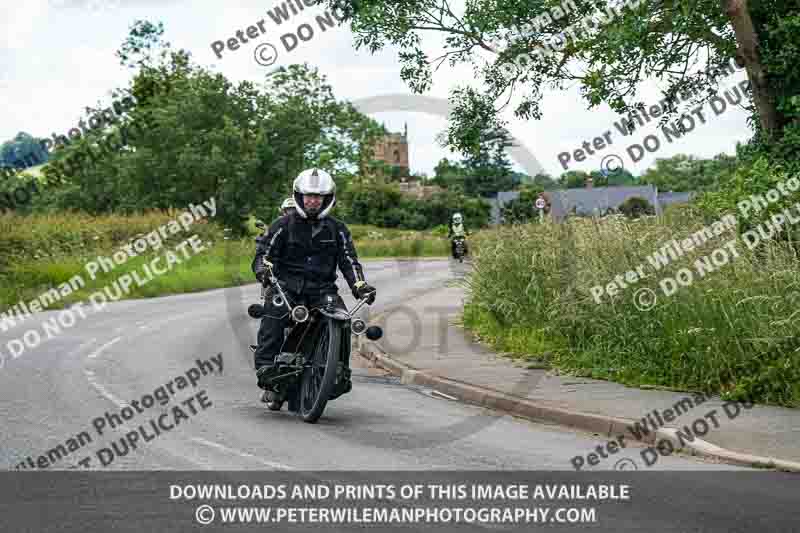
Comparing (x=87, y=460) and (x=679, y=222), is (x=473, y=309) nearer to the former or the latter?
(x=679, y=222)

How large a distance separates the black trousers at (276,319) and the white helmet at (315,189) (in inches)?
28.7

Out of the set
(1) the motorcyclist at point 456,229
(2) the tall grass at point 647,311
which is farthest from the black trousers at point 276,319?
(1) the motorcyclist at point 456,229

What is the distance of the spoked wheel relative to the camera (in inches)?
404

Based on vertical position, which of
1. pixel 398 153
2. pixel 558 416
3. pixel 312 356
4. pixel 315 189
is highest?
pixel 398 153

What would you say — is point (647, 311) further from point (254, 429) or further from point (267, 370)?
point (254, 429)

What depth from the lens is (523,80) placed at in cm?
2045

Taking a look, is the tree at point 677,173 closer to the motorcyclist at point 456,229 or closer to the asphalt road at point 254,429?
the motorcyclist at point 456,229

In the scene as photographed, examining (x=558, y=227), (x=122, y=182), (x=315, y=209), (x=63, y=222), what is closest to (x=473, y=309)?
(x=558, y=227)

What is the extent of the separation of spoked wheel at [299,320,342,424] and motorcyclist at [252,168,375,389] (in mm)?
344

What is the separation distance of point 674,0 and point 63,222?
25.2 meters

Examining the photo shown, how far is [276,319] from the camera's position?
10938 millimetres

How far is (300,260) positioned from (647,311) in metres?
4.35

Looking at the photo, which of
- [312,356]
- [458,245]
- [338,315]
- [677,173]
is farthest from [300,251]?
[677,173]

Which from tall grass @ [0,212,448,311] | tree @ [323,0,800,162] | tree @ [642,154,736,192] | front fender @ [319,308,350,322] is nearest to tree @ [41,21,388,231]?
tall grass @ [0,212,448,311]
